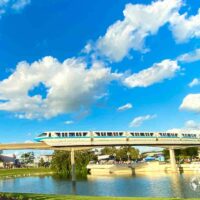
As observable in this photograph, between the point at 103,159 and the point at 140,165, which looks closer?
the point at 140,165

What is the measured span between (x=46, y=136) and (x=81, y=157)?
43918 mm

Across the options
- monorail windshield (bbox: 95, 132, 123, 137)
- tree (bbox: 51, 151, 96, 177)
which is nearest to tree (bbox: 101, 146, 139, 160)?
tree (bbox: 51, 151, 96, 177)

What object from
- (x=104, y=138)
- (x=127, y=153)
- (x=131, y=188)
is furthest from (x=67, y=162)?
(x=131, y=188)

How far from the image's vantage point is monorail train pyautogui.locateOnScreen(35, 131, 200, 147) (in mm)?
90875

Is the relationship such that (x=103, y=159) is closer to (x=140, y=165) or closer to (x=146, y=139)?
(x=140, y=165)

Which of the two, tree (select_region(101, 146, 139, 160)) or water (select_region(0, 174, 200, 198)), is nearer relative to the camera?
water (select_region(0, 174, 200, 198))

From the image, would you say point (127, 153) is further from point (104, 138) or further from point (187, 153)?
point (104, 138)

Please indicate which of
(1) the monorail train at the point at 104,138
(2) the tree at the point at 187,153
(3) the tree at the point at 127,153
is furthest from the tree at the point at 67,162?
(3) the tree at the point at 127,153

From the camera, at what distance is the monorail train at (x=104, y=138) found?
9088cm

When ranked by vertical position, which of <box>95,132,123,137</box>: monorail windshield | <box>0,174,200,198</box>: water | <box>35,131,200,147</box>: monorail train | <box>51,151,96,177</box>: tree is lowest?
<box>0,174,200,198</box>: water

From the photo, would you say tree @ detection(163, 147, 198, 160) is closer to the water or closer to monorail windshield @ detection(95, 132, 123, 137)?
monorail windshield @ detection(95, 132, 123, 137)

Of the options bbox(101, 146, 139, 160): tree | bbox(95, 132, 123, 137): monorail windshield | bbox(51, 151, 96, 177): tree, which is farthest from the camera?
bbox(101, 146, 139, 160): tree

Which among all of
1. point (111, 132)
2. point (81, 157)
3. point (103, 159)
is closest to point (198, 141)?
point (111, 132)

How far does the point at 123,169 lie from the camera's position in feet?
405
